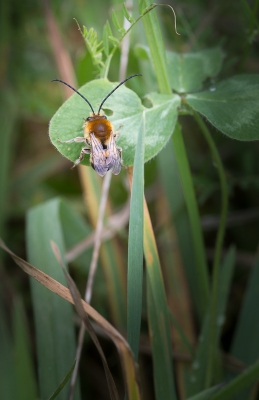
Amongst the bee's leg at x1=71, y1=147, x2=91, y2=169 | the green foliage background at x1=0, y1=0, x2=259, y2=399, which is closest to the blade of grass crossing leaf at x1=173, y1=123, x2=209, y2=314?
the green foliage background at x1=0, y1=0, x2=259, y2=399

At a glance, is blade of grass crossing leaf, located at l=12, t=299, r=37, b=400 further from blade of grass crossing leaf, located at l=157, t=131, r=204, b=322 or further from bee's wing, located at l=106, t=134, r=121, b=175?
blade of grass crossing leaf, located at l=157, t=131, r=204, b=322

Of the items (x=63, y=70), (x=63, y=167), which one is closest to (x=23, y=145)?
(x=63, y=167)

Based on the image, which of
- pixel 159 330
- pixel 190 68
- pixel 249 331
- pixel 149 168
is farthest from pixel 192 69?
pixel 249 331

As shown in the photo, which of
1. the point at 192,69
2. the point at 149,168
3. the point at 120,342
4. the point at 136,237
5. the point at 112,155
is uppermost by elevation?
the point at 192,69

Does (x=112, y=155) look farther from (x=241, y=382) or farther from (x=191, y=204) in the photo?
(x=241, y=382)

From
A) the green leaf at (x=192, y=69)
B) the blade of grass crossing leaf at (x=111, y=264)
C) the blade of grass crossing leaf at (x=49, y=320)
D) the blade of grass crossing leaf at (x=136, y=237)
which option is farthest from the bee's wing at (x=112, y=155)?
the blade of grass crossing leaf at (x=111, y=264)

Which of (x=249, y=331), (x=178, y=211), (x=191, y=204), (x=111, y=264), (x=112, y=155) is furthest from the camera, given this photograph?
(x=111, y=264)
